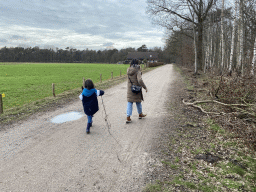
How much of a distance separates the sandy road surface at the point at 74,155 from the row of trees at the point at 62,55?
11198cm

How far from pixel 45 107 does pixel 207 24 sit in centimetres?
1842

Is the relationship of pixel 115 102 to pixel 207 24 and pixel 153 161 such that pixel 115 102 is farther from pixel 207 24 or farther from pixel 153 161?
pixel 207 24

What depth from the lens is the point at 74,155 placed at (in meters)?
3.94

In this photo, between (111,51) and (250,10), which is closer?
(250,10)

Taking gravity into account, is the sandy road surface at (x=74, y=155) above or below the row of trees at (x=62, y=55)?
below

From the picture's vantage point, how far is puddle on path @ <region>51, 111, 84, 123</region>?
6.38 m

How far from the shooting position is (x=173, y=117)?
6.60 metres

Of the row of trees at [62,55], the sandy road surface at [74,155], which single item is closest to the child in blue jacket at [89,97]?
the sandy road surface at [74,155]

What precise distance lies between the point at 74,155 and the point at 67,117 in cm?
306

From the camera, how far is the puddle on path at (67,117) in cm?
638

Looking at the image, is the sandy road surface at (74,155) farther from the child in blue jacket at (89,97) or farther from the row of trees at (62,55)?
the row of trees at (62,55)

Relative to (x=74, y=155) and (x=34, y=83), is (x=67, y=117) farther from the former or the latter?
(x=34, y=83)

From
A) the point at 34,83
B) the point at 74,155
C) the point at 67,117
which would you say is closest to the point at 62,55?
the point at 34,83

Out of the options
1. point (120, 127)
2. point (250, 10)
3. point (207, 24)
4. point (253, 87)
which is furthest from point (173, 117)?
point (207, 24)
